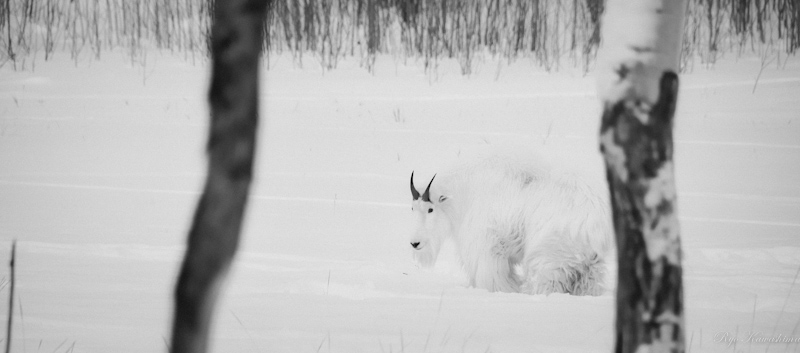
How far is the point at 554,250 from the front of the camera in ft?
13.7

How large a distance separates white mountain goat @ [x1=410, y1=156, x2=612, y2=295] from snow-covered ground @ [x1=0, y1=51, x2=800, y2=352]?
17 centimetres

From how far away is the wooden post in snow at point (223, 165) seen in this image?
32.0 inches

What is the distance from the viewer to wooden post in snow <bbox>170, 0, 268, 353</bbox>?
0.81 metres

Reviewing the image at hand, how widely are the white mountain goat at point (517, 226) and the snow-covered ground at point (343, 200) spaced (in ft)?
0.56

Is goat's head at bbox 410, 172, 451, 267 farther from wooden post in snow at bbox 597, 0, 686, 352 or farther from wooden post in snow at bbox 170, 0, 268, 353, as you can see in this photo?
wooden post in snow at bbox 170, 0, 268, 353

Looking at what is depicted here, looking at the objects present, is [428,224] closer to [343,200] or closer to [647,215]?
[343,200]

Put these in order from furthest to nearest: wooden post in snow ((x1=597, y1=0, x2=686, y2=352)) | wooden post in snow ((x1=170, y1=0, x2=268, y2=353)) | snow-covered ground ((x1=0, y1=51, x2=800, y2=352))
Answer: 1. snow-covered ground ((x1=0, y1=51, x2=800, y2=352))
2. wooden post in snow ((x1=597, y1=0, x2=686, y2=352))
3. wooden post in snow ((x1=170, y1=0, x2=268, y2=353))

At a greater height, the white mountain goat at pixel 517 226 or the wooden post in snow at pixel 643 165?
the wooden post in snow at pixel 643 165

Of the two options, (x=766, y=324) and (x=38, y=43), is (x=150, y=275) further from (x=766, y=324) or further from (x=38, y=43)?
(x=38, y=43)

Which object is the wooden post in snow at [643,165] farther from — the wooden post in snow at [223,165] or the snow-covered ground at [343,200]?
the snow-covered ground at [343,200]

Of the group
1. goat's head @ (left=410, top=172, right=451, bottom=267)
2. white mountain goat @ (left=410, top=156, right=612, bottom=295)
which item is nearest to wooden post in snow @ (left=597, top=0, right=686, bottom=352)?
white mountain goat @ (left=410, top=156, right=612, bottom=295)

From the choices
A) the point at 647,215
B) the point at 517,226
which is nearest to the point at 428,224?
the point at 517,226

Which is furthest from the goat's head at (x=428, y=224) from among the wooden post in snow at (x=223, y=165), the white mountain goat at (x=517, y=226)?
the wooden post in snow at (x=223, y=165)

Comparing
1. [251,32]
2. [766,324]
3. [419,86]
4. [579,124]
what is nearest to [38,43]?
[419,86]
